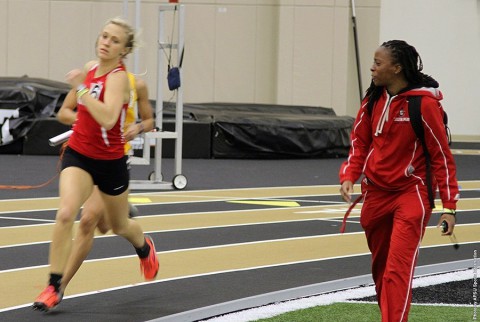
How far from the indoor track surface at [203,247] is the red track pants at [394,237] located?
4.52ft

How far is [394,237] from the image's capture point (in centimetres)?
632

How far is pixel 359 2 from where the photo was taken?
27.3 metres

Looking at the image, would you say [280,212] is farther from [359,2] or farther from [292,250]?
[359,2]

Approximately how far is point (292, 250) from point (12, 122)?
37.3ft

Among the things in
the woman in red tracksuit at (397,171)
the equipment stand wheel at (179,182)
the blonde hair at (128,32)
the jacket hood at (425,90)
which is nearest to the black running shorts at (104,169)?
the blonde hair at (128,32)

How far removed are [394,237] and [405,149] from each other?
510 millimetres

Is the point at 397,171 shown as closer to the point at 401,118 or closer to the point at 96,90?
the point at 401,118

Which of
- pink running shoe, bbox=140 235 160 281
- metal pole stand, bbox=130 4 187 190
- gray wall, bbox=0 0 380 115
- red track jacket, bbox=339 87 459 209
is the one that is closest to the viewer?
red track jacket, bbox=339 87 459 209

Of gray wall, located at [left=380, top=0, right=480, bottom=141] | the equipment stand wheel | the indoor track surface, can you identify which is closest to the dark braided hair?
Result: the indoor track surface

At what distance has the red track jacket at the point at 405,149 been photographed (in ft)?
20.7

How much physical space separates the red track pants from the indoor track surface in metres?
1.38

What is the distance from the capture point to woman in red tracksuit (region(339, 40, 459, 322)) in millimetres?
6266

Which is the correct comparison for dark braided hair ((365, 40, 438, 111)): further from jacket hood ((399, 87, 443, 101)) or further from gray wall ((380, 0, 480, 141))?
gray wall ((380, 0, 480, 141))

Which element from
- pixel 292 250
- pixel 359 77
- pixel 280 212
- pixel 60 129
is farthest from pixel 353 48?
pixel 292 250
